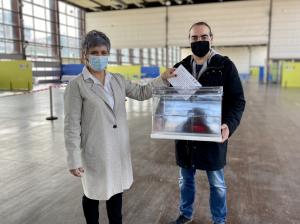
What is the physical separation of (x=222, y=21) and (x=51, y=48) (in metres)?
12.7

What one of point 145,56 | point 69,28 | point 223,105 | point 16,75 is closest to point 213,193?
point 223,105

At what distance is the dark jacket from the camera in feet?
6.34

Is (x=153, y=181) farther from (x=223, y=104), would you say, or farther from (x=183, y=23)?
(x=183, y=23)

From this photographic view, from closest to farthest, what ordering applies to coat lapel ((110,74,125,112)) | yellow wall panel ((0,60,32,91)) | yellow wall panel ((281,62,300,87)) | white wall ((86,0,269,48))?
coat lapel ((110,74,125,112)) < yellow wall panel ((0,60,32,91)) < yellow wall panel ((281,62,300,87)) < white wall ((86,0,269,48))

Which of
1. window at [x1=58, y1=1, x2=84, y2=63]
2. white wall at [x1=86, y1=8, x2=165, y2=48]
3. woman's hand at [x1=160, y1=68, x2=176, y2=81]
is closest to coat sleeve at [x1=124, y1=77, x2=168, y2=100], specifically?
woman's hand at [x1=160, y1=68, x2=176, y2=81]

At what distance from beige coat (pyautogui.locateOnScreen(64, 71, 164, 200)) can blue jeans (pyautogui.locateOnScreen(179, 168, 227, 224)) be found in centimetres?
57

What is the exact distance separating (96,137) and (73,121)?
0.55 feet

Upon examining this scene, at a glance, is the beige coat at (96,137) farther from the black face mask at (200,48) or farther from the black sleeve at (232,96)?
the black sleeve at (232,96)

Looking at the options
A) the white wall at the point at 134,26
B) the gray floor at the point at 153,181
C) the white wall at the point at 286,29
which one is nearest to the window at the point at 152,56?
the white wall at the point at 134,26

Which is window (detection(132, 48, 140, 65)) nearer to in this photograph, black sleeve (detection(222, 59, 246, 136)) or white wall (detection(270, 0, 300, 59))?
white wall (detection(270, 0, 300, 59))

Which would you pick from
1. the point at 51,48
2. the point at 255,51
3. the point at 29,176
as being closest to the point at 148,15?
the point at 51,48

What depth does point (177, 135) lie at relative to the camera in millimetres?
1834

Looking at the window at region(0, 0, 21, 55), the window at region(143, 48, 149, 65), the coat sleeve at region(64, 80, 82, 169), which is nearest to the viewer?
the coat sleeve at region(64, 80, 82, 169)

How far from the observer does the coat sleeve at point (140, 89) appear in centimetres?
199
